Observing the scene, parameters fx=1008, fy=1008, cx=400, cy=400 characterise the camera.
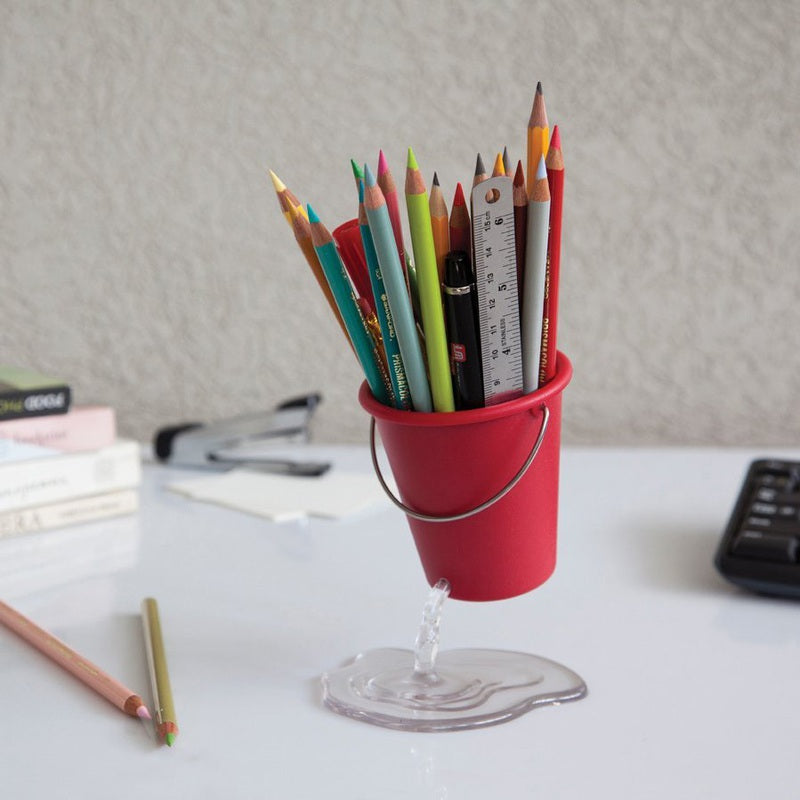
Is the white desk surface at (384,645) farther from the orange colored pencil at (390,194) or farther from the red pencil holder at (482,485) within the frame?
the orange colored pencil at (390,194)

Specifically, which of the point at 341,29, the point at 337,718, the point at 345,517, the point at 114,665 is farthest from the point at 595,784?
the point at 341,29

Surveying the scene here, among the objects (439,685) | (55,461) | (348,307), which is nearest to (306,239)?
(348,307)

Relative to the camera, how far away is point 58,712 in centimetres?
36

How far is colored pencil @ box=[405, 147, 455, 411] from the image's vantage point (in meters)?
0.30

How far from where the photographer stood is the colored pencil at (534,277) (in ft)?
1.00

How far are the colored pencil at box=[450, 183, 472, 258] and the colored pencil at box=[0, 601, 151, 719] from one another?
0.19m

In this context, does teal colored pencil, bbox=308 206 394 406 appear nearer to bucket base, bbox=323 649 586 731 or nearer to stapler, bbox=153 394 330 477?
bucket base, bbox=323 649 586 731

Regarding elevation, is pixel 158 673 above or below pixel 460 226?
below

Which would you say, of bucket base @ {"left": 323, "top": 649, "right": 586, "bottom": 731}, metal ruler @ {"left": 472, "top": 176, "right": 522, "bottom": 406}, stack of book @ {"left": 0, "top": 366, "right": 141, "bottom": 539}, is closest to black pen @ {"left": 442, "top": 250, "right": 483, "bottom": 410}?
metal ruler @ {"left": 472, "top": 176, "right": 522, "bottom": 406}

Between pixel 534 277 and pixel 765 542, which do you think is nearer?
pixel 534 277

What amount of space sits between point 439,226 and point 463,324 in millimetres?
32

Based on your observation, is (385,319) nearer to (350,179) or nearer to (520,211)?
(520,211)

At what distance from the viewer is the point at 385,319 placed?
1.08 feet

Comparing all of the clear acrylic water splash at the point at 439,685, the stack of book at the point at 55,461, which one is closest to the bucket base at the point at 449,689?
the clear acrylic water splash at the point at 439,685
